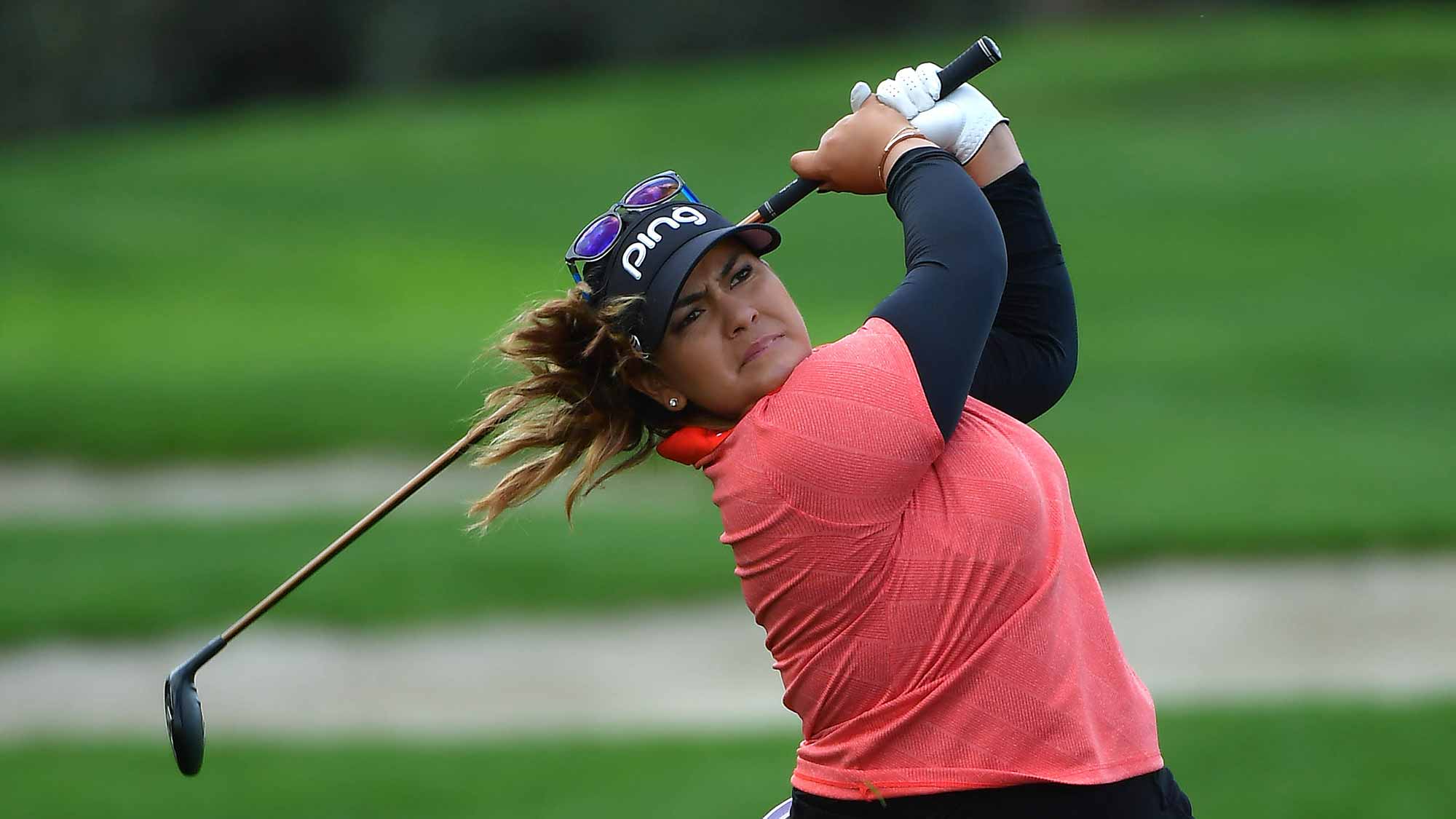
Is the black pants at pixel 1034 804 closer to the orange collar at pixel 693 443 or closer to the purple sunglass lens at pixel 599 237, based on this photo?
the orange collar at pixel 693 443

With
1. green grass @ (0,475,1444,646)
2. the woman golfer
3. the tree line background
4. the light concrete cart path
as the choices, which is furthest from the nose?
the tree line background

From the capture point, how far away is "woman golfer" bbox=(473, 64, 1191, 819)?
2.54 metres

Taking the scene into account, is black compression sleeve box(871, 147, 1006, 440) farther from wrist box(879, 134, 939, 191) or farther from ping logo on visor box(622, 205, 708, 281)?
ping logo on visor box(622, 205, 708, 281)

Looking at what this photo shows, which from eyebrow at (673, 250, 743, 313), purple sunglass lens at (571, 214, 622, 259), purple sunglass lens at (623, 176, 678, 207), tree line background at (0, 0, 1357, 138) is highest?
purple sunglass lens at (623, 176, 678, 207)

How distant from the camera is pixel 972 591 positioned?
8.37ft

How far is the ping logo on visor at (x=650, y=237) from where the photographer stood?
279cm

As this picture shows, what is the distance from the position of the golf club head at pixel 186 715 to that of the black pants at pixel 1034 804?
136cm

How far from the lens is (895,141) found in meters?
2.75

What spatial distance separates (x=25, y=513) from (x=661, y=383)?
1222cm

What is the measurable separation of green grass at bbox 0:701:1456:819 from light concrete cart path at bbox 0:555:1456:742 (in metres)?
0.82

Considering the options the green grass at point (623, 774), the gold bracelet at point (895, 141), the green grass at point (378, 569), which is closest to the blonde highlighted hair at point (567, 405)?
the gold bracelet at point (895, 141)

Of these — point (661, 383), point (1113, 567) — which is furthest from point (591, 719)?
point (661, 383)

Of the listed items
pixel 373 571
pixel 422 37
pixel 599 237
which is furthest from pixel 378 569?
pixel 422 37

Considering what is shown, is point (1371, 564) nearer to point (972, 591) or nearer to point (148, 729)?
point (148, 729)
